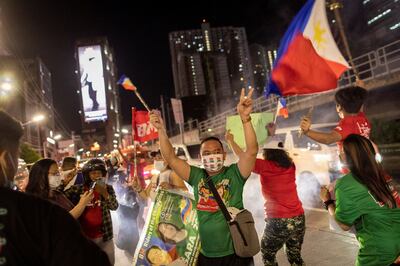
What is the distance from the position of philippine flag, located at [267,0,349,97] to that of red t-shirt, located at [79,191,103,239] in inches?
112

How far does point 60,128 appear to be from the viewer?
117500 mm

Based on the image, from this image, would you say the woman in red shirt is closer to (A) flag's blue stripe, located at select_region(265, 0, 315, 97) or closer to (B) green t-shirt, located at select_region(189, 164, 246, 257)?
(B) green t-shirt, located at select_region(189, 164, 246, 257)

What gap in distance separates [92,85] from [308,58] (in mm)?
82547

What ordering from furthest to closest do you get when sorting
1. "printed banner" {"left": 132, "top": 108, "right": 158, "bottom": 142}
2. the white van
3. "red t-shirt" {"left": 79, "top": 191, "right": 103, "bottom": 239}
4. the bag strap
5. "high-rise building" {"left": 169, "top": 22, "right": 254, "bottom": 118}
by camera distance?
1. "high-rise building" {"left": 169, "top": 22, "right": 254, "bottom": 118}
2. the white van
3. "printed banner" {"left": 132, "top": 108, "right": 158, "bottom": 142}
4. "red t-shirt" {"left": 79, "top": 191, "right": 103, "bottom": 239}
5. the bag strap

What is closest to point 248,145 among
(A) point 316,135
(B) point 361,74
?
(A) point 316,135

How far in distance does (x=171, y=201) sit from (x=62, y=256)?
266 centimetres

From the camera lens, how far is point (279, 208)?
4.05 m

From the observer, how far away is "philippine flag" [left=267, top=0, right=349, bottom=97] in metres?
4.65

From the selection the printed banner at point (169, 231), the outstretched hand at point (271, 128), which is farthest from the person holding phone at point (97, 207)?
the outstretched hand at point (271, 128)

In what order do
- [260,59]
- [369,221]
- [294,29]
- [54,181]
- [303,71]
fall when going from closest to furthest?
1. [369,221]
2. [54,181]
3. [303,71]
4. [294,29]
5. [260,59]

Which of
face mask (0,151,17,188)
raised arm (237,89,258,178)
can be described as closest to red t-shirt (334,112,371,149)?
raised arm (237,89,258,178)

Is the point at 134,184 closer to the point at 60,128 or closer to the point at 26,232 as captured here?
the point at 26,232

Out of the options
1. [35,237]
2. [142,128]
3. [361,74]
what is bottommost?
[35,237]

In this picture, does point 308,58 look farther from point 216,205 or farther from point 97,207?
point 97,207
